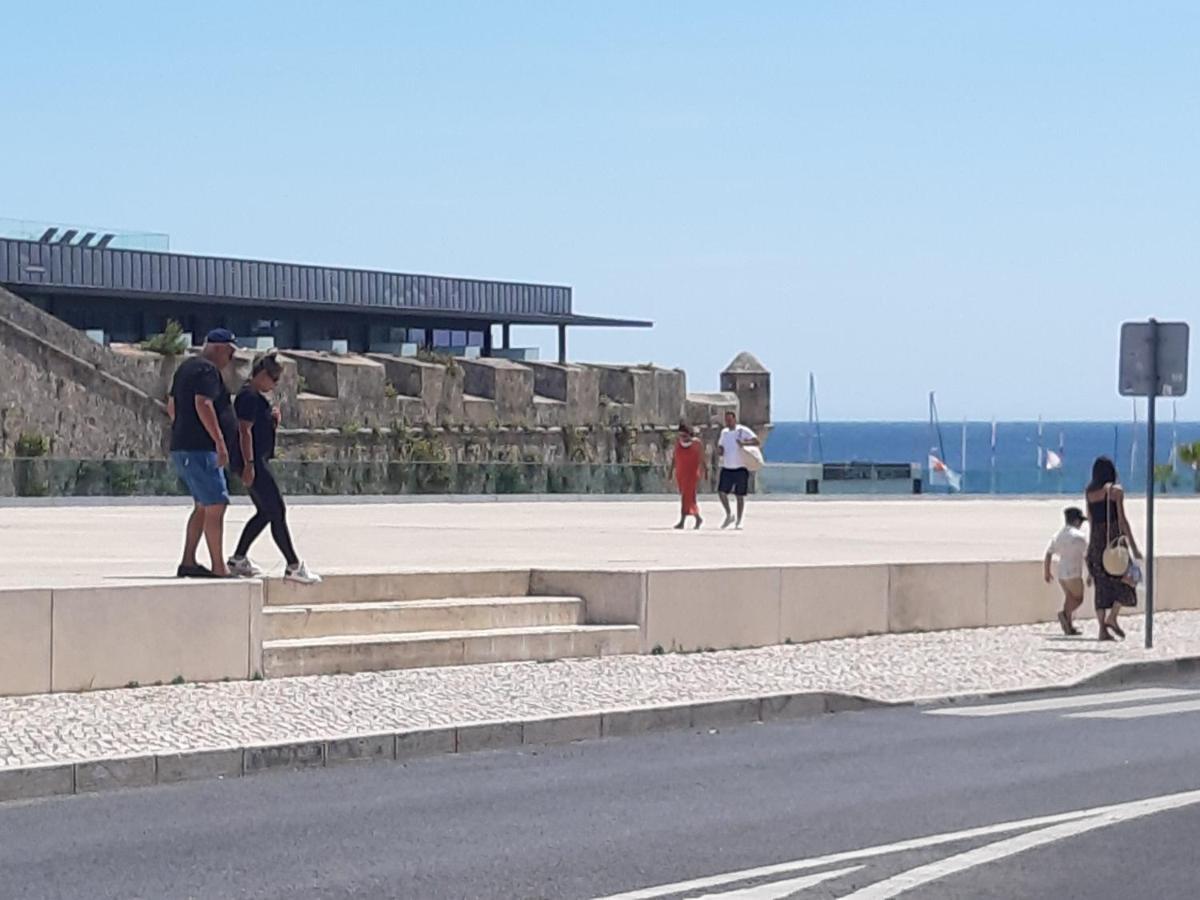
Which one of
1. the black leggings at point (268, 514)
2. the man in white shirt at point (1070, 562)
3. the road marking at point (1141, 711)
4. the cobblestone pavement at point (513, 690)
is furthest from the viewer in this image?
the man in white shirt at point (1070, 562)

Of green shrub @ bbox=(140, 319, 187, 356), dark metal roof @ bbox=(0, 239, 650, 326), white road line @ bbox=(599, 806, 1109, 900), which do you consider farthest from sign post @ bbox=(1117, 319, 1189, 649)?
dark metal roof @ bbox=(0, 239, 650, 326)

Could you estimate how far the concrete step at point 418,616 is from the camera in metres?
15.7

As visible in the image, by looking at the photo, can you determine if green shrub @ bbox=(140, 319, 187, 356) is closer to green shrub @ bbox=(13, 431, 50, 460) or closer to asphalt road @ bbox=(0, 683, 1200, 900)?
green shrub @ bbox=(13, 431, 50, 460)

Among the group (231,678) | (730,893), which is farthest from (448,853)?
(231,678)

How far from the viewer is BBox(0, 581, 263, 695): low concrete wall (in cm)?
1348

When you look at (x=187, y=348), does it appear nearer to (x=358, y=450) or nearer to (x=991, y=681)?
(x=358, y=450)

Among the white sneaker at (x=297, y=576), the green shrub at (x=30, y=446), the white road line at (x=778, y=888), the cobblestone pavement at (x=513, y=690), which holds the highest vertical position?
the green shrub at (x=30, y=446)

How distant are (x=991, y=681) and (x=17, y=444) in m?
34.2

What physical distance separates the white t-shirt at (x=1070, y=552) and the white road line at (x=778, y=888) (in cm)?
1144

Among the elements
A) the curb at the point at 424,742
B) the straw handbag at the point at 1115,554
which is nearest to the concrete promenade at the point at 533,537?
the straw handbag at the point at 1115,554

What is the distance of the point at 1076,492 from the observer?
Result: 2211 inches

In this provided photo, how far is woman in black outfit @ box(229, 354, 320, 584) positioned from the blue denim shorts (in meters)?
0.43

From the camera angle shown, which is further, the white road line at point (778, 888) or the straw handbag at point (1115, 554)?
the straw handbag at point (1115, 554)

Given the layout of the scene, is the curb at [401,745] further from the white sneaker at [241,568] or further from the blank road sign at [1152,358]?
the blank road sign at [1152,358]
